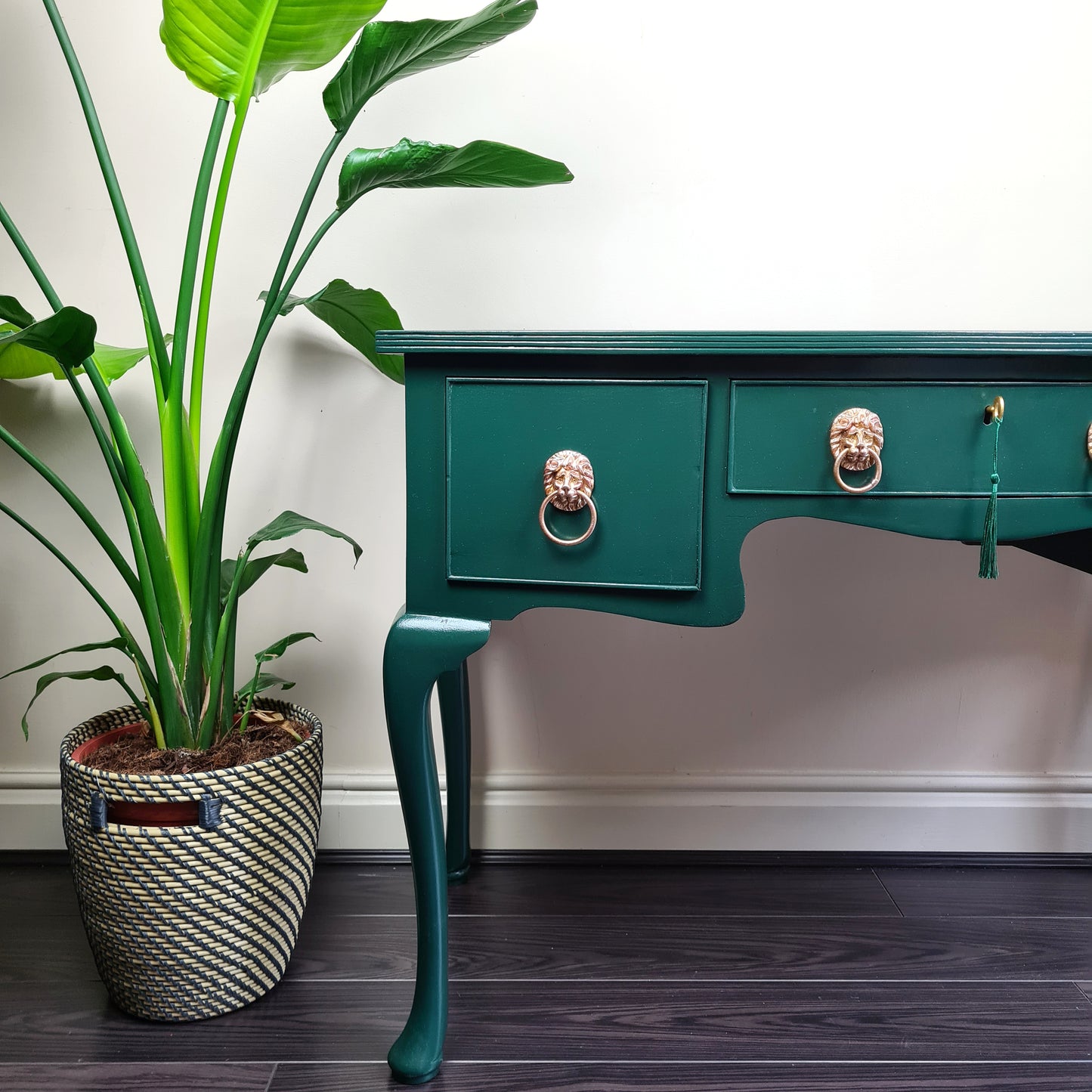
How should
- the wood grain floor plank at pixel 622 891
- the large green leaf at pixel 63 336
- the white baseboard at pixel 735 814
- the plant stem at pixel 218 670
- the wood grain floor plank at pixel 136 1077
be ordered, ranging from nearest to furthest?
the large green leaf at pixel 63 336
the wood grain floor plank at pixel 136 1077
the plant stem at pixel 218 670
the wood grain floor plank at pixel 622 891
the white baseboard at pixel 735 814

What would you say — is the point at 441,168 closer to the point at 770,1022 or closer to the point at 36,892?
the point at 770,1022

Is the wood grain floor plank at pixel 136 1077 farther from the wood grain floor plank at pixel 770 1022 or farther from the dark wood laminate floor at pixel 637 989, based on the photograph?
the wood grain floor plank at pixel 770 1022

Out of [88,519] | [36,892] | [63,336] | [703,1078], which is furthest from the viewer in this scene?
[36,892]

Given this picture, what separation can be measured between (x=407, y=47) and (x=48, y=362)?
23.0 inches

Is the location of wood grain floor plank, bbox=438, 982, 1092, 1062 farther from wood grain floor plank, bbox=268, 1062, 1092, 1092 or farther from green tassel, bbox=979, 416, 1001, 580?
green tassel, bbox=979, 416, 1001, 580

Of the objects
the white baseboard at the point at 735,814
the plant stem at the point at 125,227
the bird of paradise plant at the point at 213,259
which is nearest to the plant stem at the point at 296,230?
the bird of paradise plant at the point at 213,259

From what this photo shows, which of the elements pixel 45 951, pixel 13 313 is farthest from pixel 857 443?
pixel 45 951

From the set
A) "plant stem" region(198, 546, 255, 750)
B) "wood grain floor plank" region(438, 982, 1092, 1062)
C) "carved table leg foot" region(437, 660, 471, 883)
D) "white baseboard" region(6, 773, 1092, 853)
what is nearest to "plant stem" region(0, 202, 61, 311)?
"plant stem" region(198, 546, 255, 750)

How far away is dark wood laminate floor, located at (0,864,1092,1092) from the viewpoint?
2.65 ft

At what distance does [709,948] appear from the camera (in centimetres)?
101

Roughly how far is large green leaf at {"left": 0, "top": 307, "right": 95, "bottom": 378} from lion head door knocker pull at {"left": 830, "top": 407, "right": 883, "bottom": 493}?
0.62 meters

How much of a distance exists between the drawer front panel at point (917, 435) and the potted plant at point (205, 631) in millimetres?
366

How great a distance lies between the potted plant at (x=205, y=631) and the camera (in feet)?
2.69

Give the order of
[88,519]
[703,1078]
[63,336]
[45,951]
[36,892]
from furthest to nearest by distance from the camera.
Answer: [36,892] → [45,951] → [88,519] → [703,1078] → [63,336]
